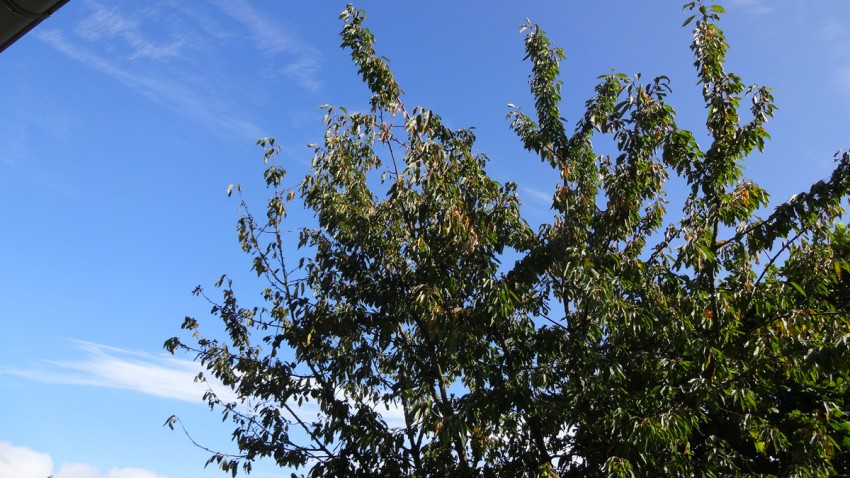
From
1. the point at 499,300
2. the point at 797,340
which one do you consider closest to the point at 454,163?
the point at 499,300

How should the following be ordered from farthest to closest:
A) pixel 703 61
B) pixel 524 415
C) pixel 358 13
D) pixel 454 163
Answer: pixel 358 13
pixel 454 163
pixel 703 61
pixel 524 415

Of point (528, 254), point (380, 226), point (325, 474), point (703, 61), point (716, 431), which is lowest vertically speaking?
point (325, 474)

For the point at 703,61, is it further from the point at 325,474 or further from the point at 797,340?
the point at 325,474

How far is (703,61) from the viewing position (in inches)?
271

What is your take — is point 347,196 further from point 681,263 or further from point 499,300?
point 681,263

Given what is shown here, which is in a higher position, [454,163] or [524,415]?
[454,163]

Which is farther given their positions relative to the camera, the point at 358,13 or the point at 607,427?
the point at 358,13

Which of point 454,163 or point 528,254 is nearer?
point 528,254

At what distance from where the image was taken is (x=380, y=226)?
7566 millimetres

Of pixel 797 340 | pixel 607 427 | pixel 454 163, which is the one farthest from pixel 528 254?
pixel 797 340

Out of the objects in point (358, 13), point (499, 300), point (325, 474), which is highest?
point (358, 13)

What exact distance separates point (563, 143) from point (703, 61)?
1.65m

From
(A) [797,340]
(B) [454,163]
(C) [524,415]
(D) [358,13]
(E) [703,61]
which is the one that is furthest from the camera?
(D) [358,13]

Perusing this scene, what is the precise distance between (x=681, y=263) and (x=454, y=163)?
2535mm
